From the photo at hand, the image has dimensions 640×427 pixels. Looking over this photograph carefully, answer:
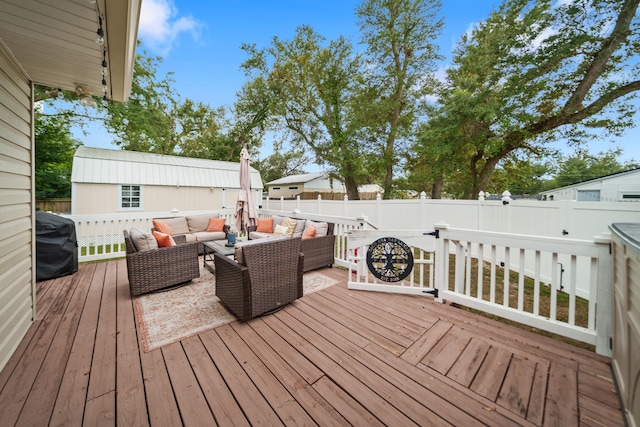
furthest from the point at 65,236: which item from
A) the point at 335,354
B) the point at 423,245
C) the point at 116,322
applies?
the point at 423,245

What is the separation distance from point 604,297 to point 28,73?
6.14m

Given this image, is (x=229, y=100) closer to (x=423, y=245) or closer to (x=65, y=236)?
(x=65, y=236)

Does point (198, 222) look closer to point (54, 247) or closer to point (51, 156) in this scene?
point (54, 247)

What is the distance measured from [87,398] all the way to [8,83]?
9.65ft

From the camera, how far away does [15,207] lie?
7.91 feet

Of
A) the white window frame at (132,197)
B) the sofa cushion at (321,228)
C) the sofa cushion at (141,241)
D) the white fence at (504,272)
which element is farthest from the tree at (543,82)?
the white window frame at (132,197)

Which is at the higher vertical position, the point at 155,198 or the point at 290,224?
the point at 155,198

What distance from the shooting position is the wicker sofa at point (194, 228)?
556 cm

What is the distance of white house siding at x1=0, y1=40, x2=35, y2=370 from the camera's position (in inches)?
84.5

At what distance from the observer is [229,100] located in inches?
676

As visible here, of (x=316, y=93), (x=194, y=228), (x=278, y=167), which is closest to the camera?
(x=194, y=228)

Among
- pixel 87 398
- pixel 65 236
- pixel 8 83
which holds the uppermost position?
pixel 8 83

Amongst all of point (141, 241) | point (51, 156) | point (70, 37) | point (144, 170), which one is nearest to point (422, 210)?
point (141, 241)

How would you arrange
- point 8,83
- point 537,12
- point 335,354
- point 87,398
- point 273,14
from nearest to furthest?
1. point 87,398
2. point 335,354
3. point 8,83
4. point 537,12
5. point 273,14
